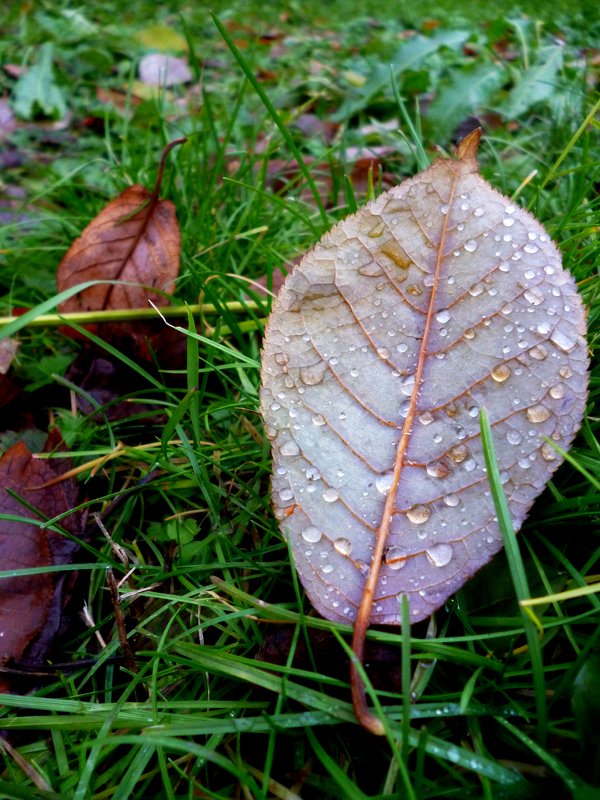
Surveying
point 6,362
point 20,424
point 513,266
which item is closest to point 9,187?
point 6,362

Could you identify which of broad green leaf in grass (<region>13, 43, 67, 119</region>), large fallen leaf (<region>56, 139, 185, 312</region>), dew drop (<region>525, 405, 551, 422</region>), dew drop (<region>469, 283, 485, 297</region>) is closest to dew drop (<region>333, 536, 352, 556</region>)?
dew drop (<region>525, 405, 551, 422</region>)

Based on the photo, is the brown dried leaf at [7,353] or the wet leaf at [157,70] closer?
the brown dried leaf at [7,353]

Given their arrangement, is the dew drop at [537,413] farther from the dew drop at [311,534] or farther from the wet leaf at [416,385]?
the dew drop at [311,534]

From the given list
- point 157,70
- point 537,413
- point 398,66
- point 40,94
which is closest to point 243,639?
point 537,413

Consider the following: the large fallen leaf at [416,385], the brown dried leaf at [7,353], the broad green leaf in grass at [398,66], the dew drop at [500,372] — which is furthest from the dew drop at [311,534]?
the broad green leaf in grass at [398,66]

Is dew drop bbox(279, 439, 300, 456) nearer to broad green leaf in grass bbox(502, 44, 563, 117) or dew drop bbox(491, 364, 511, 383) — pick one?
dew drop bbox(491, 364, 511, 383)

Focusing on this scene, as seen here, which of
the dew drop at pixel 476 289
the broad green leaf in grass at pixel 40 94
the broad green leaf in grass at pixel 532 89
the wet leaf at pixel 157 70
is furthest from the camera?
the wet leaf at pixel 157 70

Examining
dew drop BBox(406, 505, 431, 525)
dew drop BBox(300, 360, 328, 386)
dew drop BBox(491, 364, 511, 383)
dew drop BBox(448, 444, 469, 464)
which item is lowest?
dew drop BBox(406, 505, 431, 525)
